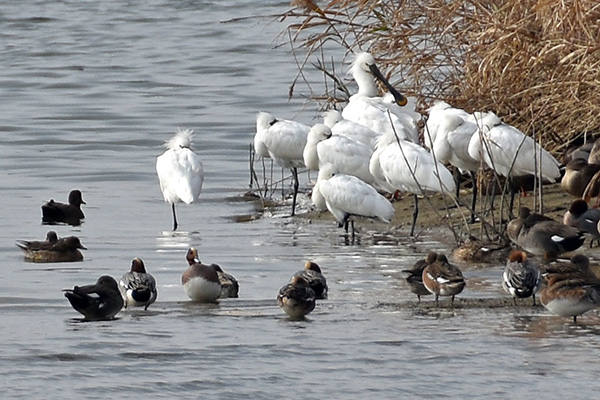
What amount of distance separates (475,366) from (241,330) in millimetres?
1851

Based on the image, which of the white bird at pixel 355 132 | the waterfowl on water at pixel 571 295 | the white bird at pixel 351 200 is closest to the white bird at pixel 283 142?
the white bird at pixel 355 132

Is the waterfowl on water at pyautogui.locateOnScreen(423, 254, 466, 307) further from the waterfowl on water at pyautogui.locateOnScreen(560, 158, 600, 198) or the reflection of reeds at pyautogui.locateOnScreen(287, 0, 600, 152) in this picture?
the waterfowl on water at pyautogui.locateOnScreen(560, 158, 600, 198)

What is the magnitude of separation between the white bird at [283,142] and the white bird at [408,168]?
219 centimetres

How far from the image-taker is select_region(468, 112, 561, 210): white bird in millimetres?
14492

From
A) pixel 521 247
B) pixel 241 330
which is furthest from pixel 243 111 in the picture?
pixel 241 330

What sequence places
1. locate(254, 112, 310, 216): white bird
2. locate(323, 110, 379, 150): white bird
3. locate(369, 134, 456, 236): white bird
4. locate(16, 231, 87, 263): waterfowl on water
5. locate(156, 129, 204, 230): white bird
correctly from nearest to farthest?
locate(16, 231, 87, 263): waterfowl on water, locate(369, 134, 456, 236): white bird, locate(156, 129, 204, 230): white bird, locate(323, 110, 379, 150): white bird, locate(254, 112, 310, 216): white bird

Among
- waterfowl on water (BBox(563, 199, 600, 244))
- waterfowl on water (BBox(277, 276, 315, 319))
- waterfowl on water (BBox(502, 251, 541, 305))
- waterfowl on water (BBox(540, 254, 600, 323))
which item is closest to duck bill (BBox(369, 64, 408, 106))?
waterfowl on water (BBox(563, 199, 600, 244))

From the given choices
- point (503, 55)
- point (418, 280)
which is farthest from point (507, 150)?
point (418, 280)

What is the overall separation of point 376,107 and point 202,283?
20.8 ft

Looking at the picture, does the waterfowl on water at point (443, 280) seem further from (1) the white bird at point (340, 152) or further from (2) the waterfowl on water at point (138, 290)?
(1) the white bird at point (340, 152)

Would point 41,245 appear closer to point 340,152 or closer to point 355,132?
point 340,152

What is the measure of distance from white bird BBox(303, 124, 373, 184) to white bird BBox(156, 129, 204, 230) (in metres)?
1.32

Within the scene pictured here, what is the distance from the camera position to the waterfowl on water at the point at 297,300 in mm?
10312

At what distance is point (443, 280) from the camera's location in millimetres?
10727
